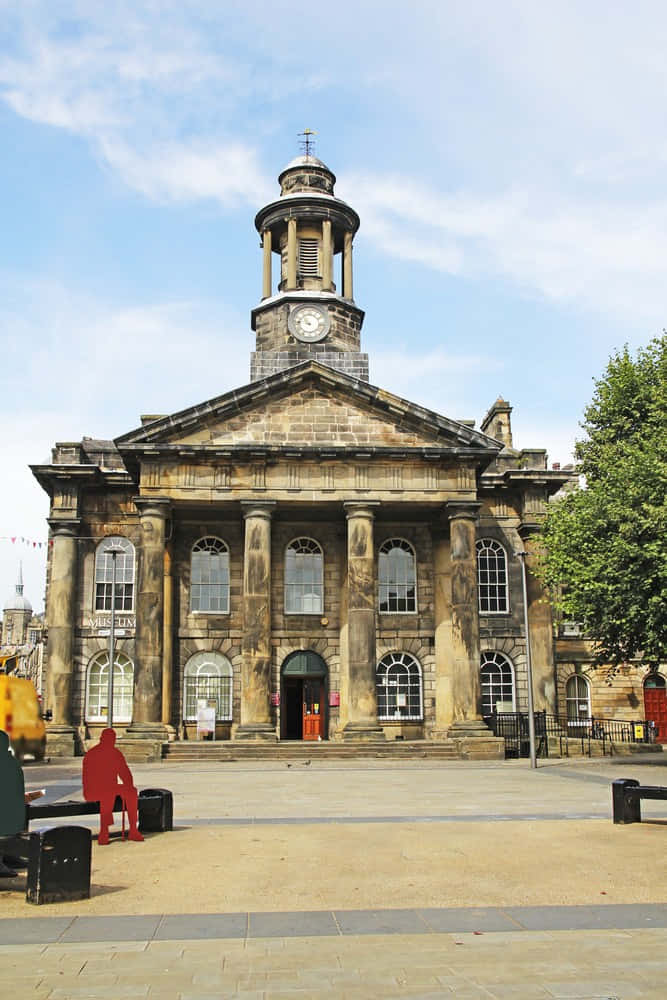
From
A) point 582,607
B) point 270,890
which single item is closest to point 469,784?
point 582,607

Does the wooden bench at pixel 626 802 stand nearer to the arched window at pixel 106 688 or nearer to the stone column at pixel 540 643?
the stone column at pixel 540 643

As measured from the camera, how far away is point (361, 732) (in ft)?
105

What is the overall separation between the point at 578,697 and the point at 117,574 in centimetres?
1849

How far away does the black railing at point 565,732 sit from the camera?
35.2 meters

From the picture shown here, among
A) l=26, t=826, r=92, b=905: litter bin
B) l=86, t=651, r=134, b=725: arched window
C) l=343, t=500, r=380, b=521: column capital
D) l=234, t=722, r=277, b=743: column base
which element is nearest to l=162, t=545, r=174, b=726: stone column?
l=86, t=651, r=134, b=725: arched window

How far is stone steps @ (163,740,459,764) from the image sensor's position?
101 feet

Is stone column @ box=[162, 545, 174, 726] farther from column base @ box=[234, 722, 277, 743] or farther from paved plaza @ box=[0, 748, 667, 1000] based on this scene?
paved plaza @ box=[0, 748, 667, 1000]

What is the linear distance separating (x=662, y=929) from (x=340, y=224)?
38.6m

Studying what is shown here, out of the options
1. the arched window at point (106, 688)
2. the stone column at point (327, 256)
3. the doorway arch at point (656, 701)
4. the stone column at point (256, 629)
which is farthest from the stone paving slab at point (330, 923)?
the stone column at point (327, 256)

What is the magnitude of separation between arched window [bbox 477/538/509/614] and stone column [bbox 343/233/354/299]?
12.1m

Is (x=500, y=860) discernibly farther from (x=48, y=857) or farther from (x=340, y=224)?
(x=340, y=224)

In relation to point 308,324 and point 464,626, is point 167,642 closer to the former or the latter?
point 464,626

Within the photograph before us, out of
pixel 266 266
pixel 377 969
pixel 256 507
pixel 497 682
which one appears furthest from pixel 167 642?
pixel 377 969

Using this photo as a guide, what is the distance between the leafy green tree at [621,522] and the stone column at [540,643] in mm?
7150
